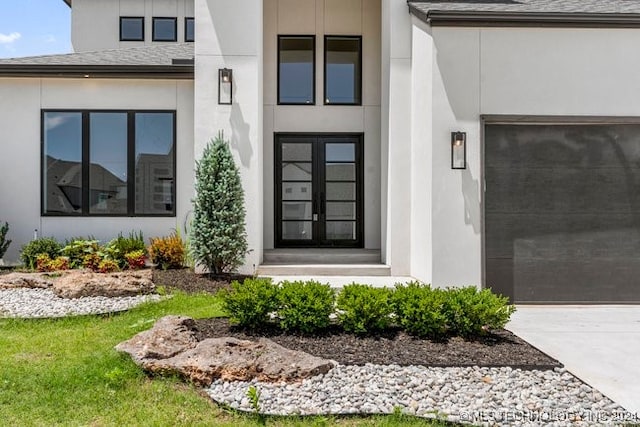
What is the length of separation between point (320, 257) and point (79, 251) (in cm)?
463

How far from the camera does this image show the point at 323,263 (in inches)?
369

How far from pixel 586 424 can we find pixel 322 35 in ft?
30.0

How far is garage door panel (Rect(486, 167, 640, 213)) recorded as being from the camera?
7.60 m

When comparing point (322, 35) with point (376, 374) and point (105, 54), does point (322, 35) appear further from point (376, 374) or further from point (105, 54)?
point (376, 374)

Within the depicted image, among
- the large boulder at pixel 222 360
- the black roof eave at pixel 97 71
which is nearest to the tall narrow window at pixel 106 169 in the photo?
the black roof eave at pixel 97 71

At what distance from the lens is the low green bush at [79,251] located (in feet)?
29.7

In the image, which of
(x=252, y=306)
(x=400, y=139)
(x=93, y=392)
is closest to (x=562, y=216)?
(x=400, y=139)

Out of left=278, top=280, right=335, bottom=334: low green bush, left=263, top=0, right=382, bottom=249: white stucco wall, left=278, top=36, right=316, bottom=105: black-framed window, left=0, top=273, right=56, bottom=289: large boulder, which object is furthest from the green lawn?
left=278, top=36, right=316, bottom=105: black-framed window

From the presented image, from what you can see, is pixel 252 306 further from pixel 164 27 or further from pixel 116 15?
pixel 116 15

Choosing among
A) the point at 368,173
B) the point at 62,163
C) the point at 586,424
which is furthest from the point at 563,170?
the point at 62,163

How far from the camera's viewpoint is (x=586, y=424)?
3.46 metres

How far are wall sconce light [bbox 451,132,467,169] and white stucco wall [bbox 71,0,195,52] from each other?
17271 mm

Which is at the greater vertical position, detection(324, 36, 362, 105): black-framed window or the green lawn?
detection(324, 36, 362, 105): black-framed window

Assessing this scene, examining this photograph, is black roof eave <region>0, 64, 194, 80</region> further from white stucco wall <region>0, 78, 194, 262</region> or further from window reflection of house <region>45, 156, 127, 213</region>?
window reflection of house <region>45, 156, 127, 213</region>
